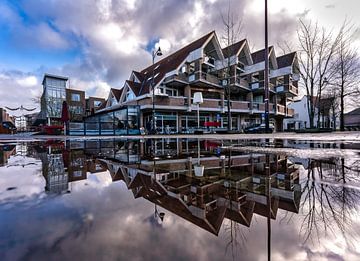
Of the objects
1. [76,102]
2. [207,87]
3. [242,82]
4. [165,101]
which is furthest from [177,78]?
[76,102]

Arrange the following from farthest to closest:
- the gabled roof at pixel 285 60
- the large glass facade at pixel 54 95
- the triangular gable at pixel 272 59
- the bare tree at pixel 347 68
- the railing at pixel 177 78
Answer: the large glass facade at pixel 54 95, the triangular gable at pixel 272 59, the gabled roof at pixel 285 60, the railing at pixel 177 78, the bare tree at pixel 347 68

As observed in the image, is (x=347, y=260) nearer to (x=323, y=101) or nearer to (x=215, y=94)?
(x=215, y=94)

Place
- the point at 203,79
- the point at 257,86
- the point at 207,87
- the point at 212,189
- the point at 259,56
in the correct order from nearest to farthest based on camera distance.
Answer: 1. the point at 212,189
2. the point at 203,79
3. the point at 207,87
4. the point at 257,86
5. the point at 259,56

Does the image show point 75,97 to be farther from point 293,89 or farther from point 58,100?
point 293,89

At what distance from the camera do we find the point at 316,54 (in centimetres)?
2197

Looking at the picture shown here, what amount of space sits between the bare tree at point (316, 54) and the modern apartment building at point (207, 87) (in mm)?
7486

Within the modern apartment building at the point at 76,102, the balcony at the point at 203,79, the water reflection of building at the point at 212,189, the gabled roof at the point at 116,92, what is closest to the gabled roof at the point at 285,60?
the balcony at the point at 203,79

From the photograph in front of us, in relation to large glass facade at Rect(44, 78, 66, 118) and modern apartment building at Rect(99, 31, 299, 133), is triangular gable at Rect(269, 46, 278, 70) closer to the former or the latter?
modern apartment building at Rect(99, 31, 299, 133)

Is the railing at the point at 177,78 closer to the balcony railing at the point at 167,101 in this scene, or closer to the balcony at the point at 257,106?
the balcony railing at the point at 167,101

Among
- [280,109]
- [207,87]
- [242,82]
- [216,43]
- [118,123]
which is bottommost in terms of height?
[118,123]

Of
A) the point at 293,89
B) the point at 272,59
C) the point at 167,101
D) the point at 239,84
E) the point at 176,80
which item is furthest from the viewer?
the point at 272,59

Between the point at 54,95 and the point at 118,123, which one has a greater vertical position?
the point at 54,95

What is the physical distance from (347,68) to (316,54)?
169 inches

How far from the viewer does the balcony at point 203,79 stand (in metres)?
25.2
